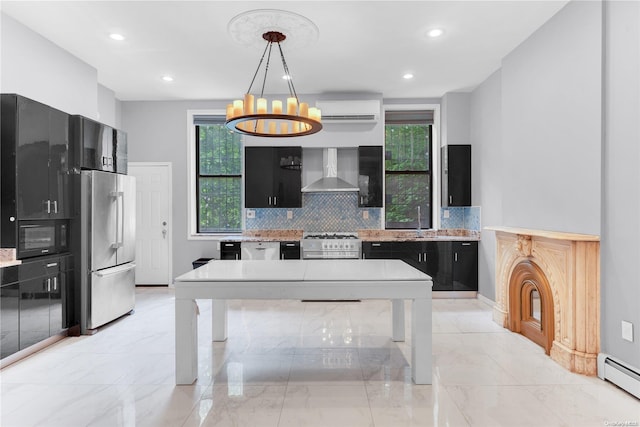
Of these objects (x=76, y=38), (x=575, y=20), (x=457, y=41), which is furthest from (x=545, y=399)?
(x=76, y=38)

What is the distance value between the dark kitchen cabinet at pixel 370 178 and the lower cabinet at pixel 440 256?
705 millimetres

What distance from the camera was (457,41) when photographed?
4.05 m

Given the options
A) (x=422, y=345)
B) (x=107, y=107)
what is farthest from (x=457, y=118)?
(x=107, y=107)

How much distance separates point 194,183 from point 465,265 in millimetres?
4584

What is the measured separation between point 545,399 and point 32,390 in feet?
12.3

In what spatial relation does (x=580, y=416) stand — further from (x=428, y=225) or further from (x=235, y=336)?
(x=428, y=225)

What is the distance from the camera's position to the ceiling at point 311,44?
11.1 feet

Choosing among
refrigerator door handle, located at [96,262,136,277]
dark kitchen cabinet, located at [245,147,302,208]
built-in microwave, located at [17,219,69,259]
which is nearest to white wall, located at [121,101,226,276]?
dark kitchen cabinet, located at [245,147,302,208]

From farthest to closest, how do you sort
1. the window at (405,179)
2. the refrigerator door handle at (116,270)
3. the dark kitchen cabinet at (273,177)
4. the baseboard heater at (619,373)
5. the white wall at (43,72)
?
the window at (405,179) → the dark kitchen cabinet at (273,177) → the refrigerator door handle at (116,270) → the white wall at (43,72) → the baseboard heater at (619,373)

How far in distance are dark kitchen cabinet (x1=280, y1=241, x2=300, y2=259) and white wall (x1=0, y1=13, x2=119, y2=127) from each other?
306cm

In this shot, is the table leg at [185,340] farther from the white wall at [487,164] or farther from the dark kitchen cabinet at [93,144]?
the white wall at [487,164]

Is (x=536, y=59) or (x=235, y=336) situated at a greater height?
(x=536, y=59)

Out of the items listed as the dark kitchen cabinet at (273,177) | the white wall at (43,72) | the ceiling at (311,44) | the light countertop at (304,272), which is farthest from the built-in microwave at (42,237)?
the dark kitchen cabinet at (273,177)

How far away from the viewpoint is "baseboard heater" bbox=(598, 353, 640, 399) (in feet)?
8.56
